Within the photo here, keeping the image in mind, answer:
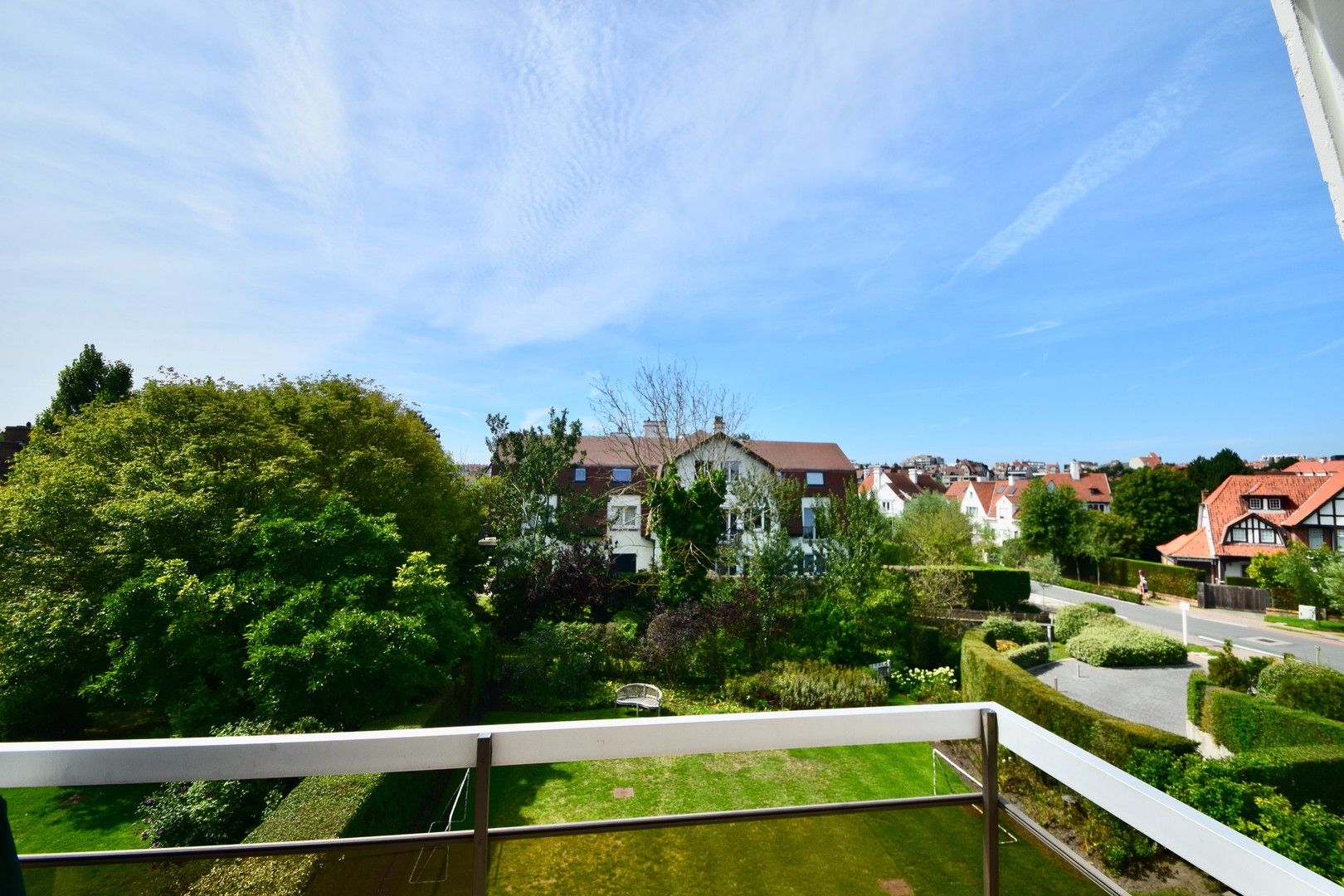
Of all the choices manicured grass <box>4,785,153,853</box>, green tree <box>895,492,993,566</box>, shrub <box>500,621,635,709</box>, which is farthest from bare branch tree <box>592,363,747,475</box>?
manicured grass <box>4,785,153,853</box>

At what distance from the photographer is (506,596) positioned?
54.6ft

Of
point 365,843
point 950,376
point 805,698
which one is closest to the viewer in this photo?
point 365,843

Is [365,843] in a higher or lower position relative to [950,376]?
lower

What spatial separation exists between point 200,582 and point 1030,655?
627 inches

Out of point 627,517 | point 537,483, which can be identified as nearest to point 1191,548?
point 627,517

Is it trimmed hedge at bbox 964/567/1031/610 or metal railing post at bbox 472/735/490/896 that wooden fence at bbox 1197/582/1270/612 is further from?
metal railing post at bbox 472/735/490/896

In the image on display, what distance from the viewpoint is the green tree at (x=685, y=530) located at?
637 inches

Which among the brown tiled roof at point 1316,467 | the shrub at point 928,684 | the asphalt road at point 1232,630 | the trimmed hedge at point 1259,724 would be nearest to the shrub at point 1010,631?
the shrub at point 928,684

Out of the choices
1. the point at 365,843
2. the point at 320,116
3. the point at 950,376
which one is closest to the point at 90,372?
the point at 320,116

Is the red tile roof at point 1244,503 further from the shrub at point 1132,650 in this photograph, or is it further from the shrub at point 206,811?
the shrub at point 206,811

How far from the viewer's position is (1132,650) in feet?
49.3

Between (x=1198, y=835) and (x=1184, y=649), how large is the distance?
18511mm

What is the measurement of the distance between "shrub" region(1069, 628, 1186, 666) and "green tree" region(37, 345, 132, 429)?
30.3 metres

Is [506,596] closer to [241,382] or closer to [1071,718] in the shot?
[241,382]
